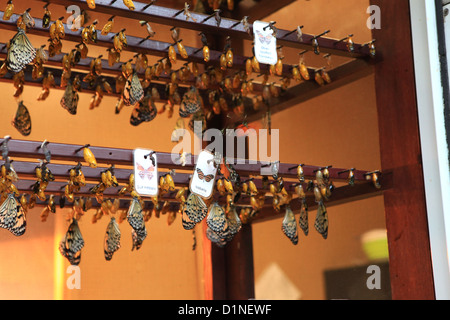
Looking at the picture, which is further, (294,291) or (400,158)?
(294,291)

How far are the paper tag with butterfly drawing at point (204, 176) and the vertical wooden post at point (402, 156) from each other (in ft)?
2.67

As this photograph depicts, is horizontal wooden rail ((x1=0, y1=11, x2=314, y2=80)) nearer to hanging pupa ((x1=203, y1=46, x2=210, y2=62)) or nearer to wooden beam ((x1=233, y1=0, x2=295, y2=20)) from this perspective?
hanging pupa ((x1=203, y1=46, x2=210, y2=62))

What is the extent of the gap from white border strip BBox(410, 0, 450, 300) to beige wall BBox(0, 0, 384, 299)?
31 cm

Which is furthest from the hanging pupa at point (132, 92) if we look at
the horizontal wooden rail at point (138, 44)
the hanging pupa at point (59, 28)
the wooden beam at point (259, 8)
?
the wooden beam at point (259, 8)

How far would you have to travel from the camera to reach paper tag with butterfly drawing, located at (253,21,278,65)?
2.67m

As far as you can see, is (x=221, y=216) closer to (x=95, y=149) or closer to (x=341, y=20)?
(x=95, y=149)

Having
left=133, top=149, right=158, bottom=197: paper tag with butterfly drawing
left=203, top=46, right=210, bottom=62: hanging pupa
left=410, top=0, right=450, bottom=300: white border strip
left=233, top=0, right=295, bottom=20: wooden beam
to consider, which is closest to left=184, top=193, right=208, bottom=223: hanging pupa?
left=133, top=149, right=158, bottom=197: paper tag with butterfly drawing

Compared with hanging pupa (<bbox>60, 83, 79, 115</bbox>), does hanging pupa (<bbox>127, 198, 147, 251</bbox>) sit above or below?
below

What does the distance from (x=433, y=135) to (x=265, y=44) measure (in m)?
0.74

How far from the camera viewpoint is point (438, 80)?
2.86 meters

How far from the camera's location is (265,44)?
2.71m

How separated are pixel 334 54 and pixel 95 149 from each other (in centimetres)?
114

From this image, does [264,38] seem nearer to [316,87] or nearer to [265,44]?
[265,44]
